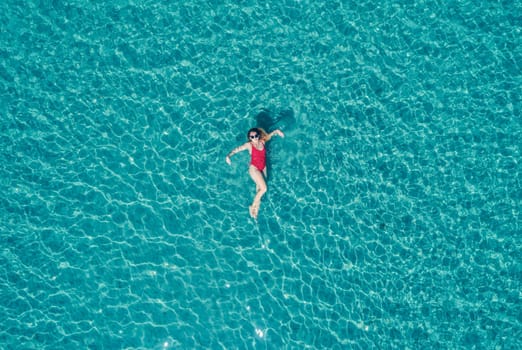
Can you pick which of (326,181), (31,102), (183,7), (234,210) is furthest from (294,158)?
(31,102)

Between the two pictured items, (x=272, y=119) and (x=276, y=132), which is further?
(x=272, y=119)

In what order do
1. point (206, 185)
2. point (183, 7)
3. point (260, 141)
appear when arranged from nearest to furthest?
point (260, 141) → point (206, 185) → point (183, 7)

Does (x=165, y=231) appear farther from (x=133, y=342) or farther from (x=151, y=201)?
(x=133, y=342)

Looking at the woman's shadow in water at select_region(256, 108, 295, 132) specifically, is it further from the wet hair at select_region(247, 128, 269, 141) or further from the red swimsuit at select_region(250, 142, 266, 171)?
the red swimsuit at select_region(250, 142, 266, 171)

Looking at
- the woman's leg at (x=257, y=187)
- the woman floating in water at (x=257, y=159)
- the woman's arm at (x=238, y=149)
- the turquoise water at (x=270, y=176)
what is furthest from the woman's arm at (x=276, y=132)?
the woman's leg at (x=257, y=187)

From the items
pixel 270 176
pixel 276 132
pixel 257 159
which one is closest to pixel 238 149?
pixel 257 159

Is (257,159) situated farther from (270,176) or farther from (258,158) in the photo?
(270,176)
